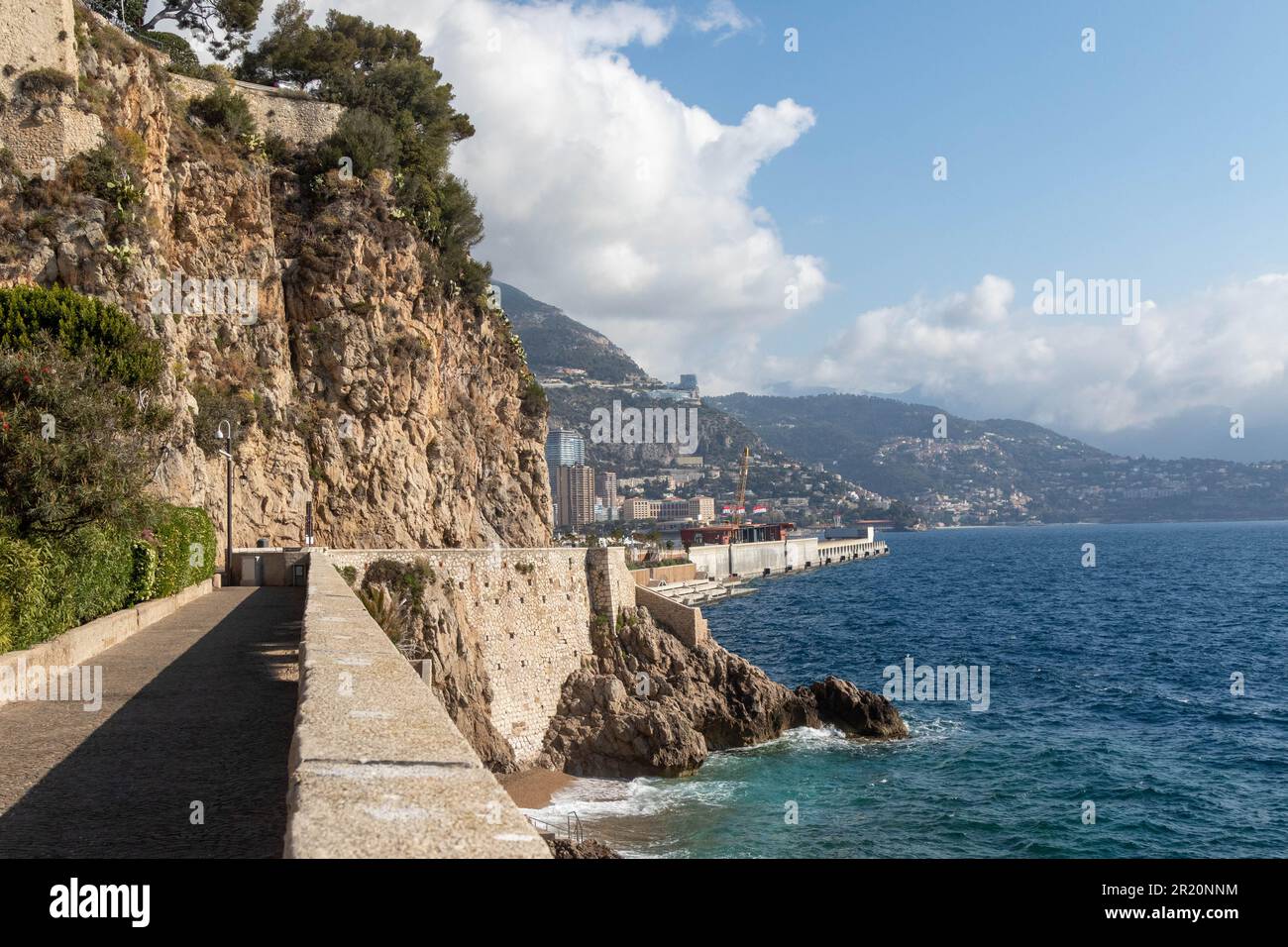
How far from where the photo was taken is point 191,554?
869 inches

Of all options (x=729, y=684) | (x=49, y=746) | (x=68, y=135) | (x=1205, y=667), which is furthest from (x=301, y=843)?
(x=1205, y=667)

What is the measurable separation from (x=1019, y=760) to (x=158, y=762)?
83.9 ft

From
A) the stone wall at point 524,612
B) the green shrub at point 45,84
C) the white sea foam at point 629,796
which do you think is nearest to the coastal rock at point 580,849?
the white sea foam at point 629,796

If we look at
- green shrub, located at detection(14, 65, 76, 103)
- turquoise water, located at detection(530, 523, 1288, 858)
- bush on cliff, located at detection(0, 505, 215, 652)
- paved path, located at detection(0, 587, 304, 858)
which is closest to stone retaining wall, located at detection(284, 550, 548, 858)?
paved path, located at detection(0, 587, 304, 858)

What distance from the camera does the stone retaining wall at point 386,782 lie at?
320 centimetres

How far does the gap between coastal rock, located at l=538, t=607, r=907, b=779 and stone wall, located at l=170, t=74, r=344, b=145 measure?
79.9 feet

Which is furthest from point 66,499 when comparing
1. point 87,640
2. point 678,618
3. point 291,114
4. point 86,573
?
point 291,114

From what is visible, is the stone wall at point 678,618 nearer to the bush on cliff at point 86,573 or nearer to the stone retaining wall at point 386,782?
the bush on cliff at point 86,573

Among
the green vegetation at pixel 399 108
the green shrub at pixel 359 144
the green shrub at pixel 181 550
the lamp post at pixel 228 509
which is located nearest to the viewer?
the green shrub at pixel 181 550

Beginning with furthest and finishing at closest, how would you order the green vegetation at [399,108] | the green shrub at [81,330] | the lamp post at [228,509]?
the green vegetation at [399,108]
the lamp post at [228,509]
the green shrub at [81,330]

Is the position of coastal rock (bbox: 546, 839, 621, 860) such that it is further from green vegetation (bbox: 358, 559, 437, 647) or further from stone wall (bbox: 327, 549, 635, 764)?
stone wall (bbox: 327, 549, 635, 764)

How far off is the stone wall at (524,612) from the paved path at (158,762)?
13501 millimetres

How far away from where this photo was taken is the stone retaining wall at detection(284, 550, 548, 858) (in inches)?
126

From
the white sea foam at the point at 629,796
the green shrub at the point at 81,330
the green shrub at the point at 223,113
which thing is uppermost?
the green shrub at the point at 223,113
